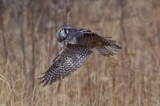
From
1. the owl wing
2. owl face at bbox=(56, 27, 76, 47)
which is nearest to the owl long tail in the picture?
the owl wing

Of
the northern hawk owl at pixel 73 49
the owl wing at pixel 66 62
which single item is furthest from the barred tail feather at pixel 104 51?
the owl wing at pixel 66 62

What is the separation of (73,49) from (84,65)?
0.57m

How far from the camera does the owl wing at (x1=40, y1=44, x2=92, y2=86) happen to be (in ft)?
10.8

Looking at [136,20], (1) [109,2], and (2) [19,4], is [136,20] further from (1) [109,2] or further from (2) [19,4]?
(2) [19,4]

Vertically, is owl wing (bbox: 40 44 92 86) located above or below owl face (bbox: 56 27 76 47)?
below

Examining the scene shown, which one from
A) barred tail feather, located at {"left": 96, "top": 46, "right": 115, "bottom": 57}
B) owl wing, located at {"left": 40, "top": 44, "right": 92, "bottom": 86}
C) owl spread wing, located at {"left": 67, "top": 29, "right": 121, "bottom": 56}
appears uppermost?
owl spread wing, located at {"left": 67, "top": 29, "right": 121, "bottom": 56}

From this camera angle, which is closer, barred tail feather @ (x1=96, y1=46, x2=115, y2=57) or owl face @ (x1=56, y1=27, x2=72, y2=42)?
owl face @ (x1=56, y1=27, x2=72, y2=42)

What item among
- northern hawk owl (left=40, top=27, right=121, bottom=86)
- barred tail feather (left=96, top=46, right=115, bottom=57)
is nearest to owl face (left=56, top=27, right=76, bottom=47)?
northern hawk owl (left=40, top=27, right=121, bottom=86)

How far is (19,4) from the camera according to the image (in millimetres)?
4559

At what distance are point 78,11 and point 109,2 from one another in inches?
64.9

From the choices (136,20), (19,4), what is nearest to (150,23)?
(136,20)

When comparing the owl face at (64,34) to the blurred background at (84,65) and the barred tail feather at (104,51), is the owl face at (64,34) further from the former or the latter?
the barred tail feather at (104,51)

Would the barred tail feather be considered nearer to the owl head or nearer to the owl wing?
the owl wing

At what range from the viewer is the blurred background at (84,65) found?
3.52m
